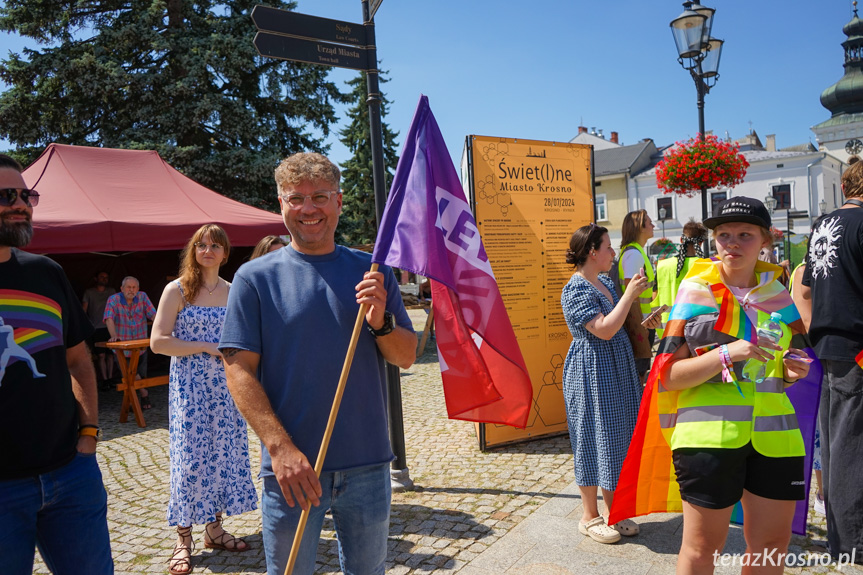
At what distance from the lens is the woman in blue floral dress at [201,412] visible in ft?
12.8

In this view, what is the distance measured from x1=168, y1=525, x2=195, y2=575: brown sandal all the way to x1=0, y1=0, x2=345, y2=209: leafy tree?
1454cm

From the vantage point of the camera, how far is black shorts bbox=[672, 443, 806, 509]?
7.79ft

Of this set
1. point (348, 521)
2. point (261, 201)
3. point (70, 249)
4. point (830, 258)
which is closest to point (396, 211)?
point (348, 521)

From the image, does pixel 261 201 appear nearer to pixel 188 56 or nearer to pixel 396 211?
pixel 188 56

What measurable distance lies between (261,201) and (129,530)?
14246 millimetres

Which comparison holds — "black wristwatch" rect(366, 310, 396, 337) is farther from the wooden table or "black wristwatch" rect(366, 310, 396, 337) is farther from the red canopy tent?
the red canopy tent

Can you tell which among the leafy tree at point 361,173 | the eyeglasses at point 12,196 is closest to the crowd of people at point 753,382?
the eyeglasses at point 12,196

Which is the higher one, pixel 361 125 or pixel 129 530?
pixel 361 125

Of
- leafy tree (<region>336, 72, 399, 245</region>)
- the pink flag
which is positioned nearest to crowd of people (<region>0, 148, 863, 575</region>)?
the pink flag

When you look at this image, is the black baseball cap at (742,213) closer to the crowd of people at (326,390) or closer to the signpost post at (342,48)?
the crowd of people at (326,390)

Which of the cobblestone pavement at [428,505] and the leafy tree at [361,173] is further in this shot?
the leafy tree at [361,173]

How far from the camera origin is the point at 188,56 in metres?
17.5

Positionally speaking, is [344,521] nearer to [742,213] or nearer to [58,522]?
[58,522]

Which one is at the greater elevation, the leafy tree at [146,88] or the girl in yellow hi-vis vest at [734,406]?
the leafy tree at [146,88]
